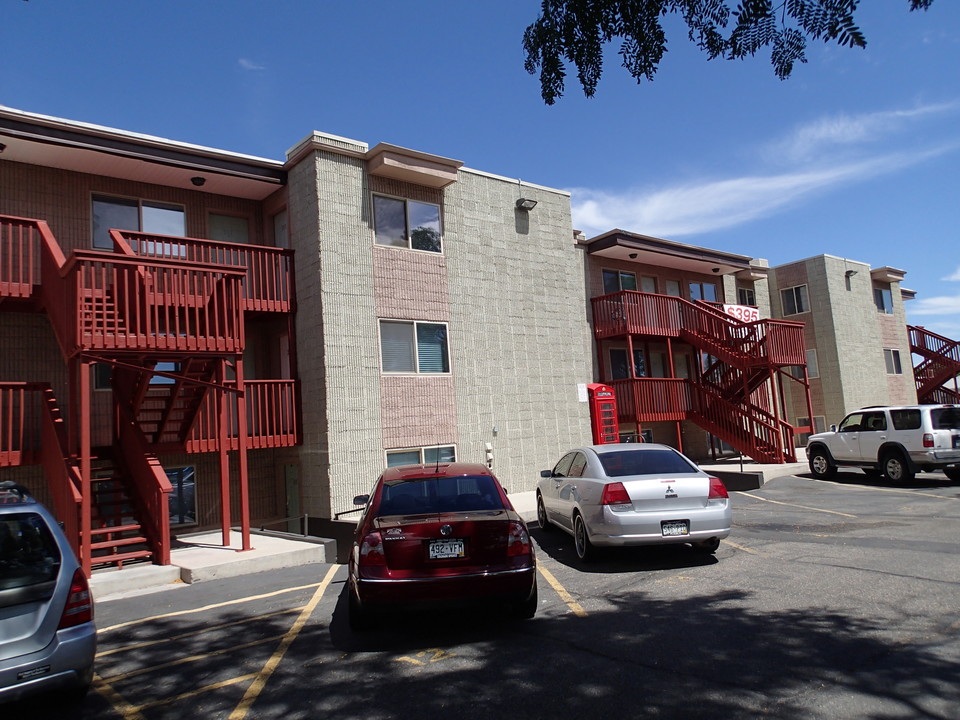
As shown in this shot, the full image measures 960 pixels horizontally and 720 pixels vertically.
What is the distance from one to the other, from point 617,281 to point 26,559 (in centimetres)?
1896

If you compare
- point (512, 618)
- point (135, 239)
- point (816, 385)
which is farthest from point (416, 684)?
point (816, 385)

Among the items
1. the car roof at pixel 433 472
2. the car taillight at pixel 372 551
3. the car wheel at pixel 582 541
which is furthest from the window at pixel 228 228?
the car taillight at pixel 372 551

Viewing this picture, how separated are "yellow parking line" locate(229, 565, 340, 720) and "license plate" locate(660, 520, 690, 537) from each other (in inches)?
160

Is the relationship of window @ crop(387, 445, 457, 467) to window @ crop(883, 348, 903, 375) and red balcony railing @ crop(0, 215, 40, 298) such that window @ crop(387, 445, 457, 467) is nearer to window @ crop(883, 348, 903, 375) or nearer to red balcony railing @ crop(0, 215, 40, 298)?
red balcony railing @ crop(0, 215, 40, 298)

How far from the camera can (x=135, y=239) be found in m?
12.3

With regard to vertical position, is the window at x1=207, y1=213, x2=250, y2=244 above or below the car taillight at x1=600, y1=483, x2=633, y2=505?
above

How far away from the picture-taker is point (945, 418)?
49.8ft

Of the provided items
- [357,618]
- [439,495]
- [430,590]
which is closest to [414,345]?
[439,495]

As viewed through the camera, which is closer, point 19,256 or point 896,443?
point 19,256

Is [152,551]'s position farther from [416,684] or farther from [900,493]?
[900,493]

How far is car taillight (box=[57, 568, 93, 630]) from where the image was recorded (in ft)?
14.8

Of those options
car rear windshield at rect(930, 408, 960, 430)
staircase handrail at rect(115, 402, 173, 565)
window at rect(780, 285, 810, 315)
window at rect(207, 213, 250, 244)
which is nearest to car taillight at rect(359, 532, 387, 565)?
staircase handrail at rect(115, 402, 173, 565)

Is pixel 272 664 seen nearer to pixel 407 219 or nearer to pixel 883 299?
pixel 407 219

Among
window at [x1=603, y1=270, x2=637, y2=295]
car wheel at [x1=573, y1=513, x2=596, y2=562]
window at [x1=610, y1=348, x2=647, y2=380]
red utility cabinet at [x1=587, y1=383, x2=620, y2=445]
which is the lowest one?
car wheel at [x1=573, y1=513, x2=596, y2=562]
